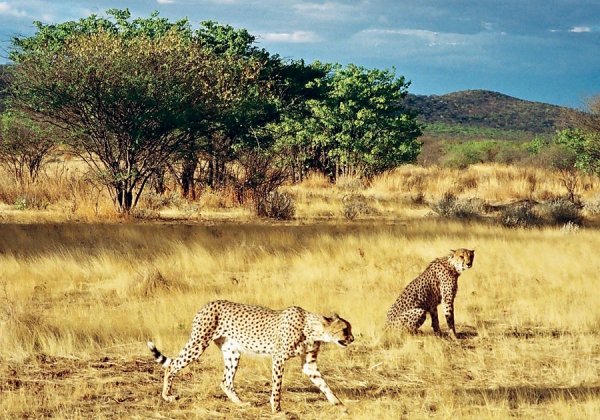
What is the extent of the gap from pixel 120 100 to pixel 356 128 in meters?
15.2

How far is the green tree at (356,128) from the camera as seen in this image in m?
32.4

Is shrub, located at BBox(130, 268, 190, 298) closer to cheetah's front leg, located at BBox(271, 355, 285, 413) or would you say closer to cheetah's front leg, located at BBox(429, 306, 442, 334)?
cheetah's front leg, located at BBox(429, 306, 442, 334)

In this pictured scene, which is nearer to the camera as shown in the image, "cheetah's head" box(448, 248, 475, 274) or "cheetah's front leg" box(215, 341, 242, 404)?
"cheetah's front leg" box(215, 341, 242, 404)

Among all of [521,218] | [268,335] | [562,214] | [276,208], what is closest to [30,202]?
[276,208]

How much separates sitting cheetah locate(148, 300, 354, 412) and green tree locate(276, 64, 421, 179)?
83.8 feet

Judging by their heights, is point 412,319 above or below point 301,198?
below

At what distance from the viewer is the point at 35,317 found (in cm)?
895

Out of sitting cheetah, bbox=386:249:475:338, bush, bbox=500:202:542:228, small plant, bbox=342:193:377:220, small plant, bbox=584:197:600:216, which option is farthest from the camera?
small plant, bbox=584:197:600:216

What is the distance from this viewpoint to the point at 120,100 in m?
19.3

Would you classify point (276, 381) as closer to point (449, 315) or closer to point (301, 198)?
point (449, 315)

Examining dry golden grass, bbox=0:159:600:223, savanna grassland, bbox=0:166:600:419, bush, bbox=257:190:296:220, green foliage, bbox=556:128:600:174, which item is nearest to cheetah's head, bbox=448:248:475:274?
savanna grassland, bbox=0:166:600:419

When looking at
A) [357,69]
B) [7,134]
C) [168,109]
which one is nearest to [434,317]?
[168,109]

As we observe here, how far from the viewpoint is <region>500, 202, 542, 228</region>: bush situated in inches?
774

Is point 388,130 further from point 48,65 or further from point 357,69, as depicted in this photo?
point 48,65
